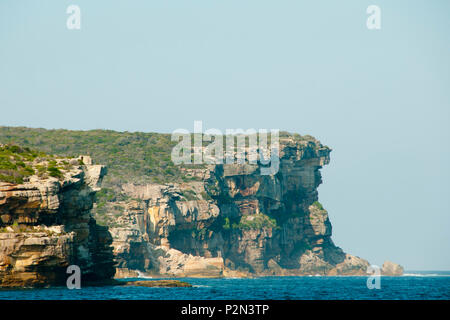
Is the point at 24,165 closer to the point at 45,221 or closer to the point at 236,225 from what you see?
the point at 45,221

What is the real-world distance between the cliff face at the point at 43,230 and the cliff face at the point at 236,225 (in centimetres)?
4876

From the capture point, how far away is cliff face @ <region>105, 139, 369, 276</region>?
478 ft

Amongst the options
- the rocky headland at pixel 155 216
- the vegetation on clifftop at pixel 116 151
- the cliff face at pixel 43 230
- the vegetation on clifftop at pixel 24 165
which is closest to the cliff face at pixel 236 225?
the rocky headland at pixel 155 216

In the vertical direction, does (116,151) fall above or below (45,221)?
above

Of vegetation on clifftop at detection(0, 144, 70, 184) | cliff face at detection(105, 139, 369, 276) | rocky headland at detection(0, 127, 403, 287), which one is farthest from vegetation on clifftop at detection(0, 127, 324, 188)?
vegetation on clifftop at detection(0, 144, 70, 184)

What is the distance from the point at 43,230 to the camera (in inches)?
3049

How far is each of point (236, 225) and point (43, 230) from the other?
10192 centimetres

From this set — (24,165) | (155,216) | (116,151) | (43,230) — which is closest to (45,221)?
(43,230)

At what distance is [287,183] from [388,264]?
31.3m

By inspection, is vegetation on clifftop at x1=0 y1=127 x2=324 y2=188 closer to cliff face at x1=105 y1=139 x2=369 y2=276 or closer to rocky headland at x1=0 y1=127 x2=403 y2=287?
rocky headland at x1=0 y1=127 x2=403 y2=287

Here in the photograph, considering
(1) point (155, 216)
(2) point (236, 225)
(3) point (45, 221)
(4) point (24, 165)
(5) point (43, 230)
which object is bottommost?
(2) point (236, 225)
